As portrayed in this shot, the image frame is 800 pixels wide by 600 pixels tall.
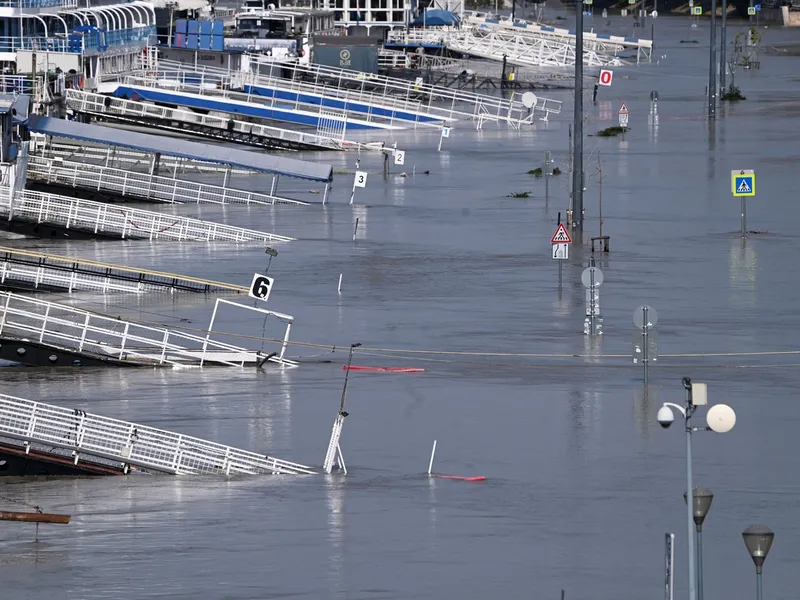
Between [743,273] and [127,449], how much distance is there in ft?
83.7

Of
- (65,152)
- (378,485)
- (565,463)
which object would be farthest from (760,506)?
(65,152)

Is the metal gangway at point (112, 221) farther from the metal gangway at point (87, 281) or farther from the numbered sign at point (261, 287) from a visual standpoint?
the numbered sign at point (261, 287)

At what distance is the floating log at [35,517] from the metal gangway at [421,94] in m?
75.3

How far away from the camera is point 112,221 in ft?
205

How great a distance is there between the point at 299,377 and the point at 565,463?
29.0 feet

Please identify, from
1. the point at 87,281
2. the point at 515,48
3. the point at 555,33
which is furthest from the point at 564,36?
the point at 87,281

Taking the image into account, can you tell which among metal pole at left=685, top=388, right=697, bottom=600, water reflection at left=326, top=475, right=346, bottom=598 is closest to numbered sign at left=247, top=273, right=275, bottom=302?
water reflection at left=326, top=475, right=346, bottom=598

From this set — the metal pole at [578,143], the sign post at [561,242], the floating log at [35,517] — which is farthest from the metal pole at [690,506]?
the metal pole at [578,143]

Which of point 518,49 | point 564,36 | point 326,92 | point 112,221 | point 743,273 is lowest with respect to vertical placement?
point 743,273

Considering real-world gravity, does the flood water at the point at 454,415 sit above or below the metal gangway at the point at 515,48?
below

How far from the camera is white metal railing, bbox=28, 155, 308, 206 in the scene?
68.5 m

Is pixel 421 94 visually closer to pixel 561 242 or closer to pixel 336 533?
pixel 561 242

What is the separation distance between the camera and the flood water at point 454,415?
27.9 meters

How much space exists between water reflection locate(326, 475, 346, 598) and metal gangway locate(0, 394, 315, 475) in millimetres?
1083
